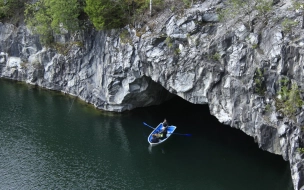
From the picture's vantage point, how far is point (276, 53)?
26.8 meters

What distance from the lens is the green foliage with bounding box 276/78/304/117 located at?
2538 cm

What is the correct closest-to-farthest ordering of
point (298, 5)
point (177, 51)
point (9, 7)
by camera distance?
point (298, 5) < point (177, 51) < point (9, 7)

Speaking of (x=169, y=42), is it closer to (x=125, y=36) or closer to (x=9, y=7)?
(x=125, y=36)

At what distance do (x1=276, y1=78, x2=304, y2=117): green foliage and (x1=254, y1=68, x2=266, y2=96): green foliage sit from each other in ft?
4.99

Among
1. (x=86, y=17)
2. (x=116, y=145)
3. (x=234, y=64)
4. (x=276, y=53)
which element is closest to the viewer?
(x=276, y=53)

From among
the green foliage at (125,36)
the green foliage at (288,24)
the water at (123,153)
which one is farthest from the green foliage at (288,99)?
the green foliage at (125,36)

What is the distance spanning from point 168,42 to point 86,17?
15140 mm

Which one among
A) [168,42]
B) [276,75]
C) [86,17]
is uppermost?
[86,17]

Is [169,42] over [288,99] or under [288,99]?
over

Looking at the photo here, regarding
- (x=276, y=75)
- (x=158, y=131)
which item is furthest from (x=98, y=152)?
(x=276, y=75)

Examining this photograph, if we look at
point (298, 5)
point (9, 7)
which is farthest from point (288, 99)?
point (9, 7)

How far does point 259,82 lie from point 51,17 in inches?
1228

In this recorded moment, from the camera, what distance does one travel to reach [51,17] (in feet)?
159

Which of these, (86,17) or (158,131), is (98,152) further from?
(86,17)
